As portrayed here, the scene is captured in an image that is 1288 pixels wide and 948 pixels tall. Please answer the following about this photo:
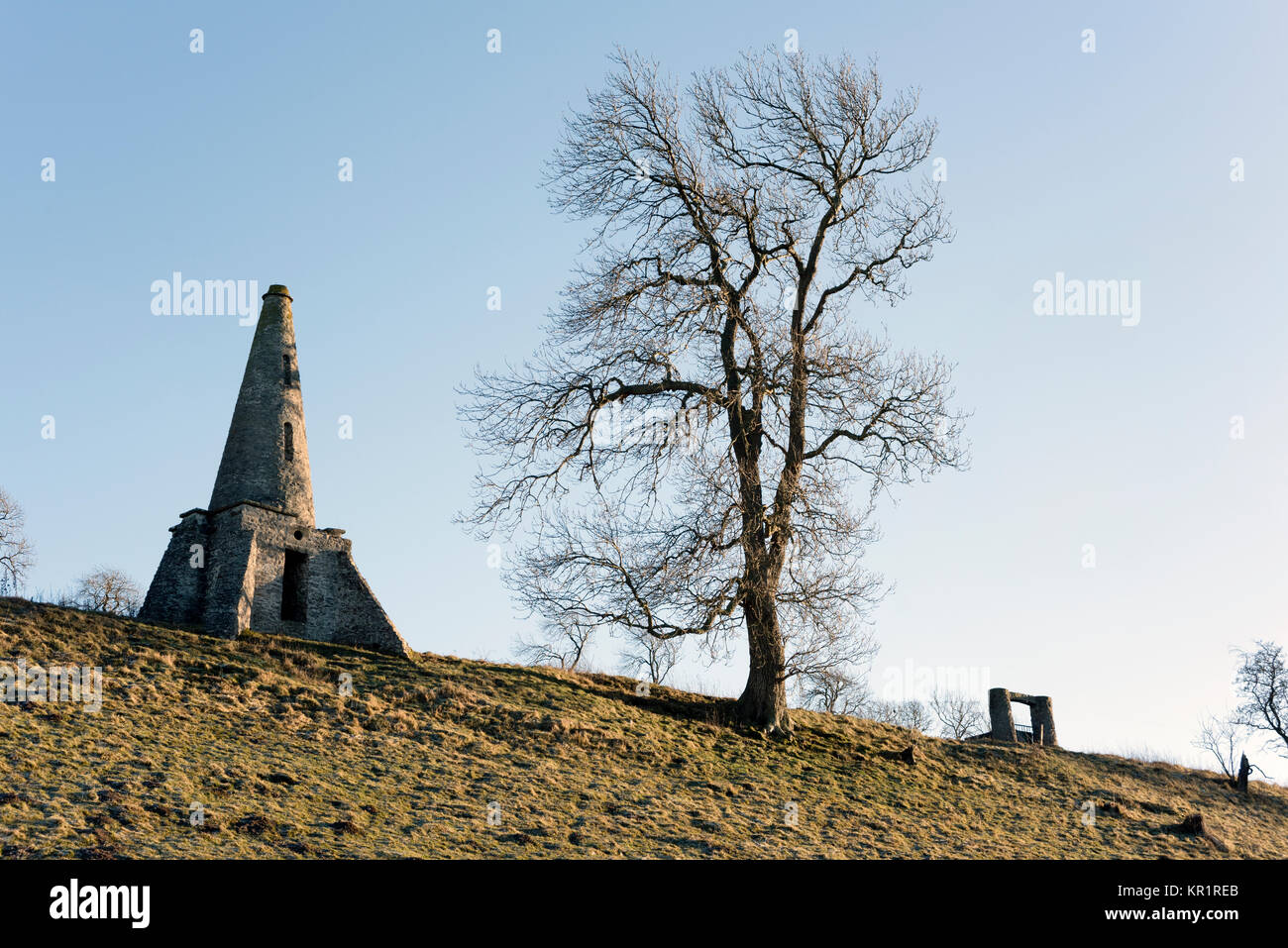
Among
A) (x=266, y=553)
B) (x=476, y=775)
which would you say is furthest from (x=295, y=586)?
(x=476, y=775)

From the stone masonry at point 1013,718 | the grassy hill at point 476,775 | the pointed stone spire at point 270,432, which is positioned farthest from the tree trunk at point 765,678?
the pointed stone spire at point 270,432

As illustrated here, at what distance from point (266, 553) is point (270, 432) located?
3709 mm

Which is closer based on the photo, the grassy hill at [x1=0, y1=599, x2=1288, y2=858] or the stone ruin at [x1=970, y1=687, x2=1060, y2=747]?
the grassy hill at [x1=0, y1=599, x2=1288, y2=858]

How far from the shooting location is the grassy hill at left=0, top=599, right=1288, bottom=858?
14711mm

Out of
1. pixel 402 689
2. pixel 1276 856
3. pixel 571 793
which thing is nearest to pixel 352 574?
pixel 402 689

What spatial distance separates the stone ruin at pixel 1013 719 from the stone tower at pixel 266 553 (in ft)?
62.9

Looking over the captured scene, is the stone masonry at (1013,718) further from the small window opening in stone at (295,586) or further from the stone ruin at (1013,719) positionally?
the small window opening in stone at (295,586)

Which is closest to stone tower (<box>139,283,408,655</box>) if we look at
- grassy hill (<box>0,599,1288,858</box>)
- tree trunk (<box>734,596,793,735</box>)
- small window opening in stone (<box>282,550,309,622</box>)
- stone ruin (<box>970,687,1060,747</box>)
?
small window opening in stone (<box>282,550,309,622</box>)

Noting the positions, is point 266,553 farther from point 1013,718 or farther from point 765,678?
point 1013,718

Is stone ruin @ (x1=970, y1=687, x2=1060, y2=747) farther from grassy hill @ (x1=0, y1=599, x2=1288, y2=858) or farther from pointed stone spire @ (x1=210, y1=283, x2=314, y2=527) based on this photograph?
pointed stone spire @ (x1=210, y1=283, x2=314, y2=527)

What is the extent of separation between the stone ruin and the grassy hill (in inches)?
109

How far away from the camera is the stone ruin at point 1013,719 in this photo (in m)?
33.6
